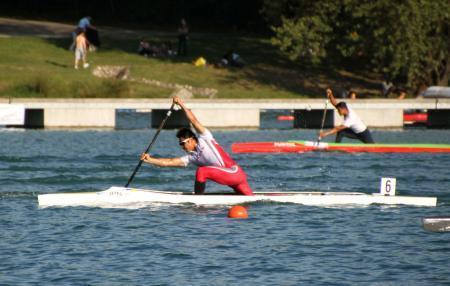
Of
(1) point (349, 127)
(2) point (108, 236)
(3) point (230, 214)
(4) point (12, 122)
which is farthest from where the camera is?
(4) point (12, 122)

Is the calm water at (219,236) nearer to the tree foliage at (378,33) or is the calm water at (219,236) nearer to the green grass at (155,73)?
the green grass at (155,73)

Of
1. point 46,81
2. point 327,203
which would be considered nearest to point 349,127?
point 327,203

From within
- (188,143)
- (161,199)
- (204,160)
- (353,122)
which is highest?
(353,122)

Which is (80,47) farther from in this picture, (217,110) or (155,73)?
(217,110)

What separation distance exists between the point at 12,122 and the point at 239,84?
49.4ft

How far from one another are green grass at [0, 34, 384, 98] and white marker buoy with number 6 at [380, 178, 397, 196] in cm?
2934

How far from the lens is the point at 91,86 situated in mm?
51719

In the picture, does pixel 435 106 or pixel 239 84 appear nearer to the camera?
pixel 435 106

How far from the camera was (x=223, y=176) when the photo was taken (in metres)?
22.3

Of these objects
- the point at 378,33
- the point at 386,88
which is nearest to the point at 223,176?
the point at 378,33

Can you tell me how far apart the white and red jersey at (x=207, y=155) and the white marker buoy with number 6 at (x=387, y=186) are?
2.89 metres

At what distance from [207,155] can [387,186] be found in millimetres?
3479

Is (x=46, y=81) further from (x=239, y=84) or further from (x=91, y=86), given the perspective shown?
(x=239, y=84)

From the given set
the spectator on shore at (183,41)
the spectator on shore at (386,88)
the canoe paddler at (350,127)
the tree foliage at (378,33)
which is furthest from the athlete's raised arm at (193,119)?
the spectator on shore at (183,41)
